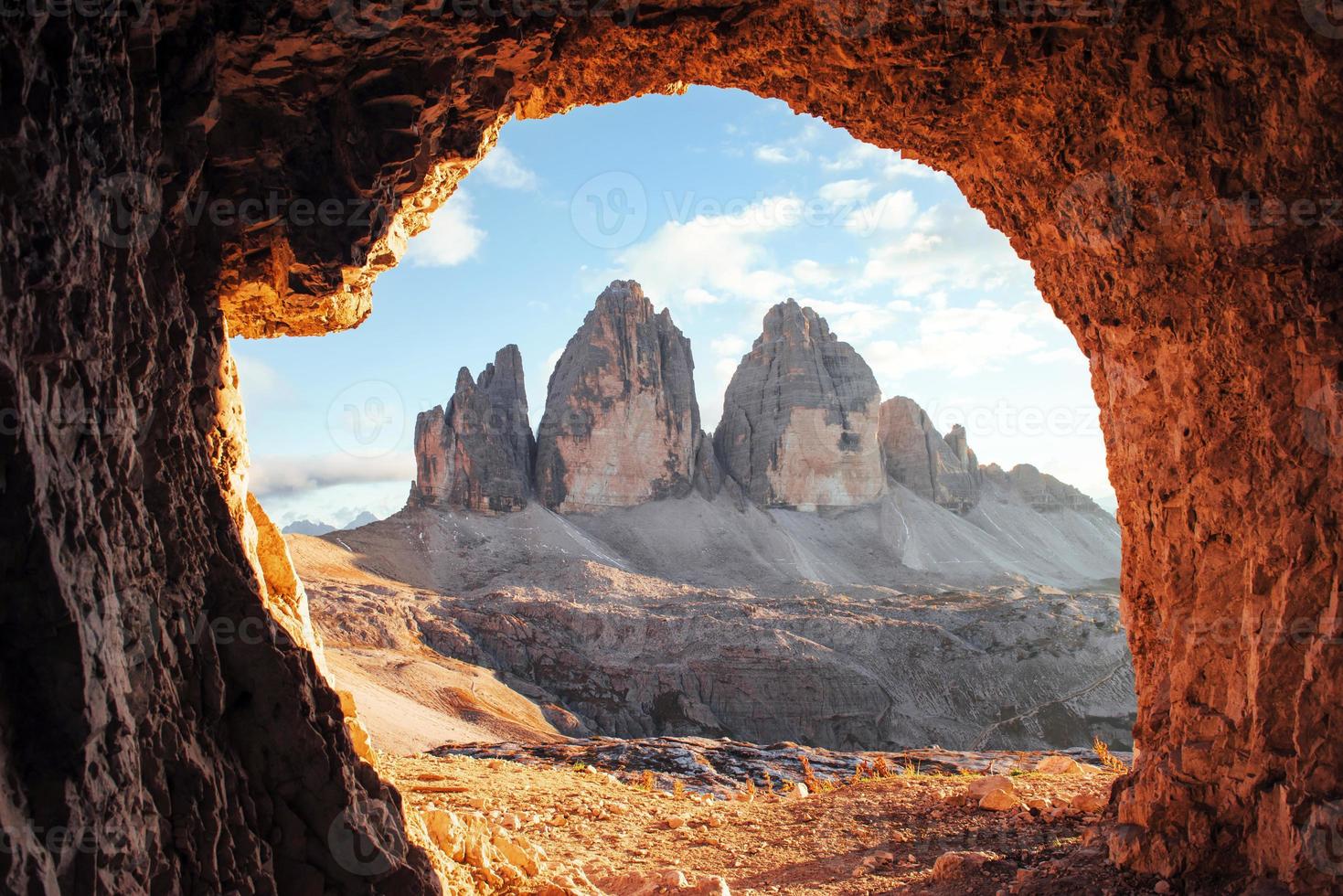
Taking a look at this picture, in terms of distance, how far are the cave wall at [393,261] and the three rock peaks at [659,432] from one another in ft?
224

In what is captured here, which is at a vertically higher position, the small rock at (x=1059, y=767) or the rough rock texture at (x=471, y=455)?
the rough rock texture at (x=471, y=455)

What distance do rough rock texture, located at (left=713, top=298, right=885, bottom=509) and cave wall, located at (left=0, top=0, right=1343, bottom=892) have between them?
79.5 metres

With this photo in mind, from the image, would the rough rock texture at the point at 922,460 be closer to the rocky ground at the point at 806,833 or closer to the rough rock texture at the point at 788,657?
the rough rock texture at the point at 788,657

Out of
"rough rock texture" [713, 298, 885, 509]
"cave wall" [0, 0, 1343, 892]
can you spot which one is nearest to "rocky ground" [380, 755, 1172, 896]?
"cave wall" [0, 0, 1343, 892]

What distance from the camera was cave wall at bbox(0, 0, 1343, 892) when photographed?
298 centimetres

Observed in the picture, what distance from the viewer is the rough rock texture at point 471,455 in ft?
234

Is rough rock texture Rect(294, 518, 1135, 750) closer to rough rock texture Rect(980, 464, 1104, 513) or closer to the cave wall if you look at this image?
the cave wall

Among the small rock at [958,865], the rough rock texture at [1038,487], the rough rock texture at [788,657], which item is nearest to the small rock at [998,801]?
the small rock at [958,865]

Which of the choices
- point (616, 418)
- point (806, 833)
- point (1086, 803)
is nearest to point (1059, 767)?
point (1086, 803)

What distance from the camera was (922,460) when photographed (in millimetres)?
96625

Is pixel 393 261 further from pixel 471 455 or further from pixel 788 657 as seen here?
pixel 471 455

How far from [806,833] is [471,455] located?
218 feet

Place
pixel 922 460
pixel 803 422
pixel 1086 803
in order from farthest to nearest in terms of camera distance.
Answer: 1. pixel 922 460
2. pixel 803 422
3. pixel 1086 803

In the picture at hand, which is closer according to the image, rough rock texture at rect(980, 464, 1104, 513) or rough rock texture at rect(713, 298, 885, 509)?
rough rock texture at rect(713, 298, 885, 509)
